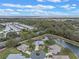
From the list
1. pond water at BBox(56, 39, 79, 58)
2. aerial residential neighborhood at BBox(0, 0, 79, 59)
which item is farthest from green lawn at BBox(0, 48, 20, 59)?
pond water at BBox(56, 39, 79, 58)

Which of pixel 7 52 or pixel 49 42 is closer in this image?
pixel 7 52

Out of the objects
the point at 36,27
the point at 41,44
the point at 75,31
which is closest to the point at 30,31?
the point at 36,27

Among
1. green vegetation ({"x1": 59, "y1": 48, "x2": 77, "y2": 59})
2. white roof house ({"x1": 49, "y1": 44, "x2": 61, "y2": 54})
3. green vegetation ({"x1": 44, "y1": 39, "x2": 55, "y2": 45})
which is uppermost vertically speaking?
green vegetation ({"x1": 44, "y1": 39, "x2": 55, "y2": 45})

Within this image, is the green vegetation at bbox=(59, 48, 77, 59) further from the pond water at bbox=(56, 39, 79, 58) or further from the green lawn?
the green lawn

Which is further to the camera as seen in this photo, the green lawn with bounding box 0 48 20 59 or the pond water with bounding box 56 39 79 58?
the pond water with bounding box 56 39 79 58

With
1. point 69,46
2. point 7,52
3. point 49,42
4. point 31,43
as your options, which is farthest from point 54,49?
point 7,52

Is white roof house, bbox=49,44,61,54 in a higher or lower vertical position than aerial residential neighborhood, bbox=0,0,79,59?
lower

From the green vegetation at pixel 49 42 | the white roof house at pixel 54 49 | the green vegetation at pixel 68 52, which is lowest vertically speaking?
the green vegetation at pixel 68 52

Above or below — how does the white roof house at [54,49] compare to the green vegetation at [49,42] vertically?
below

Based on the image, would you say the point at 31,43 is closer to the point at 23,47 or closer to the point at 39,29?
the point at 23,47

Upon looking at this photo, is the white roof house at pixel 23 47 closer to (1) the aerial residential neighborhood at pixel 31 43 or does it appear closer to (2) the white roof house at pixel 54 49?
(1) the aerial residential neighborhood at pixel 31 43

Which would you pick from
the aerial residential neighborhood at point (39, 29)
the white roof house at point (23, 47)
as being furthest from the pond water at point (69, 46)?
the white roof house at point (23, 47)

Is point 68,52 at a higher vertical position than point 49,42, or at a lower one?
lower
